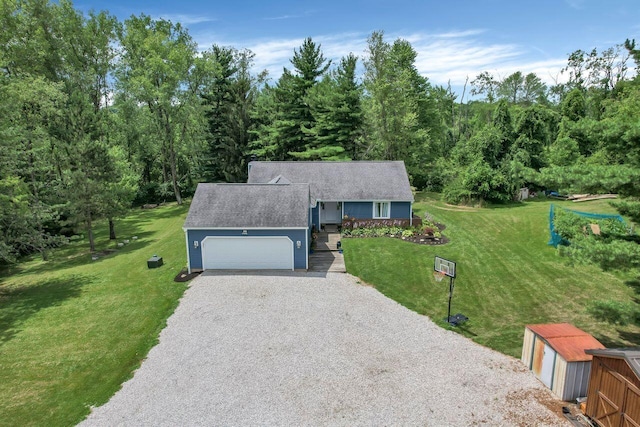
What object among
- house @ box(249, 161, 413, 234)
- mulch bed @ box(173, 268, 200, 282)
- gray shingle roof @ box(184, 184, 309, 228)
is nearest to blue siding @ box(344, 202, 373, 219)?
house @ box(249, 161, 413, 234)

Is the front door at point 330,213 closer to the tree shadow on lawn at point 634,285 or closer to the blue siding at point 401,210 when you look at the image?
the blue siding at point 401,210

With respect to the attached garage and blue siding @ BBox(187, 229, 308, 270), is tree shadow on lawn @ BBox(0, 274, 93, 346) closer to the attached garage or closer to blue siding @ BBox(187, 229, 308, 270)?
blue siding @ BBox(187, 229, 308, 270)

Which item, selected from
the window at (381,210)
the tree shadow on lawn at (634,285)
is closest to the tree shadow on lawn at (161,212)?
the window at (381,210)

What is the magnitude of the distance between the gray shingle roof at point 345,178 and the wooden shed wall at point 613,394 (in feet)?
58.7

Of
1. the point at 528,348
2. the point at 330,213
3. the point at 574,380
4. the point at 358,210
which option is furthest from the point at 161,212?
the point at 574,380

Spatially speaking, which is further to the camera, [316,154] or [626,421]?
[316,154]

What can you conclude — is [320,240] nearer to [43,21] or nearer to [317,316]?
[317,316]

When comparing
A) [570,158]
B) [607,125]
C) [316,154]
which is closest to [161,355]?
[607,125]

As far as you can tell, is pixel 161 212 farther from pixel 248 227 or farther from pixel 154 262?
pixel 248 227

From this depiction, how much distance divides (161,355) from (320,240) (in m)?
13.7

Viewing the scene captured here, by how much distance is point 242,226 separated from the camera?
64.5 feet

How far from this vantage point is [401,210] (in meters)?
27.1

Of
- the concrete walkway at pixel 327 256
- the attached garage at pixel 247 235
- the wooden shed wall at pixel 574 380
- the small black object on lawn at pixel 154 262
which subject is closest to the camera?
the wooden shed wall at pixel 574 380

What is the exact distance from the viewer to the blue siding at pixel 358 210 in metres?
27.2
